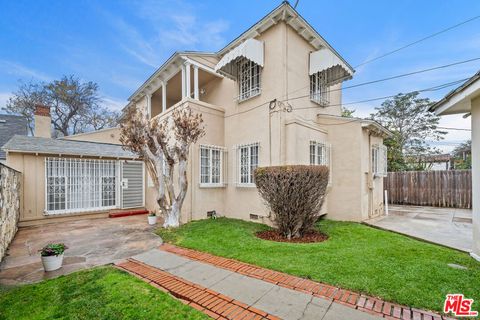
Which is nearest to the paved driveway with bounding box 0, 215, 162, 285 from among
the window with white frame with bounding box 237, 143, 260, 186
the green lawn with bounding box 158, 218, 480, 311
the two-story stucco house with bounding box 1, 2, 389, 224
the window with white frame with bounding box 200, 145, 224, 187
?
the green lawn with bounding box 158, 218, 480, 311

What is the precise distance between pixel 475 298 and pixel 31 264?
29.6 ft

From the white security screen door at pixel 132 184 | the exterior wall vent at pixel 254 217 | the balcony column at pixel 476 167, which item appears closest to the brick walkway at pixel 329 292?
the balcony column at pixel 476 167

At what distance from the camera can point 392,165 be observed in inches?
749

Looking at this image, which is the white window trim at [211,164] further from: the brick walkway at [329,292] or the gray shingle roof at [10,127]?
the gray shingle roof at [10,127]

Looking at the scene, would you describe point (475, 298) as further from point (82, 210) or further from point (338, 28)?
point (82, 210)

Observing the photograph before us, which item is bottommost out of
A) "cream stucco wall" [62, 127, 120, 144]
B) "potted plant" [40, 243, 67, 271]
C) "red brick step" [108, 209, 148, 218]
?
"red brick step" [108, 209, 148, 218]

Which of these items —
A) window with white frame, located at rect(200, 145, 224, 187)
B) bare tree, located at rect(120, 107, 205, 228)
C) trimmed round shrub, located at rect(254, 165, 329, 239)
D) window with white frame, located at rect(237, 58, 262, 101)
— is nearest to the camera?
trimmed round shrub, located at rect(254, 165, 329, 239)

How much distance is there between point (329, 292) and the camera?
3646 mm

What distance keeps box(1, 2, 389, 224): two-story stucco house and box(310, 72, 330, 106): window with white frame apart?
0.16 ft

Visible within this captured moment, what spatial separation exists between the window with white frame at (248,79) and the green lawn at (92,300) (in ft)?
26.1

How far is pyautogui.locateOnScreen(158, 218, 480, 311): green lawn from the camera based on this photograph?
3641mm

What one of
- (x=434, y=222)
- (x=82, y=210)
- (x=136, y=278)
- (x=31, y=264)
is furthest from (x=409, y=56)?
(x=82, y=210)

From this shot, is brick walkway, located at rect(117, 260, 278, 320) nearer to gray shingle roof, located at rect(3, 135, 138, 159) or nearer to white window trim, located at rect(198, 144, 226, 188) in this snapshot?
white window trim, located at rect(198, 144, 226, 188)

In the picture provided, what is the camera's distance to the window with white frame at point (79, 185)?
10742 millimetres
